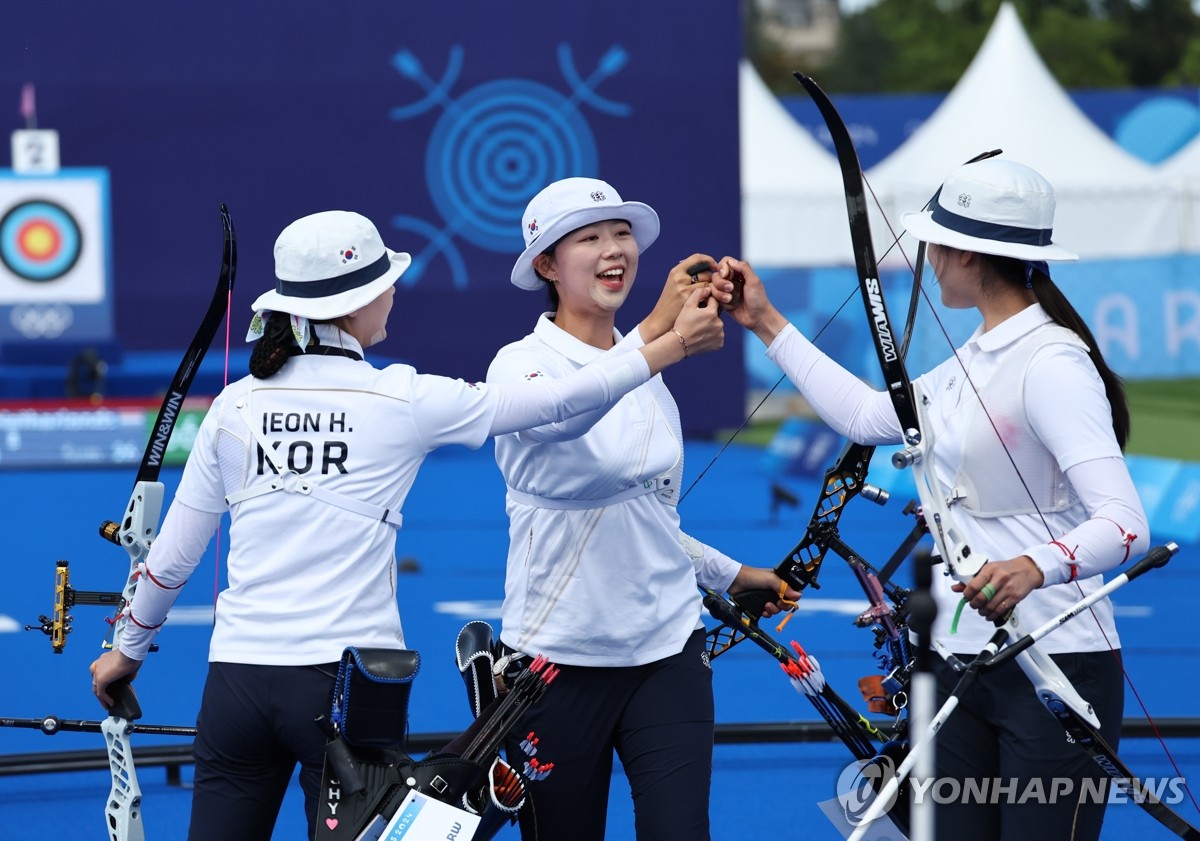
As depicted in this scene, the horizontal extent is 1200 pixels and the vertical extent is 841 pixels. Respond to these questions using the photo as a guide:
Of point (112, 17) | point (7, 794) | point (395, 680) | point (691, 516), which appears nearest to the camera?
point (395, 680)

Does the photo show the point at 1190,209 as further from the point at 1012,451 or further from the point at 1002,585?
the point at 1002,585

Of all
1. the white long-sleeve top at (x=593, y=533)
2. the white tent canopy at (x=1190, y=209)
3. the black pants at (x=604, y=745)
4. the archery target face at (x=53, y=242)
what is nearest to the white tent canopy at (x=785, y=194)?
the white tent canopy at (x=1190, y=209)

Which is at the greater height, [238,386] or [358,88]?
[358,88]

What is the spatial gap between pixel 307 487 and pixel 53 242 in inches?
442

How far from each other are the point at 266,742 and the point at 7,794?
8.46ft

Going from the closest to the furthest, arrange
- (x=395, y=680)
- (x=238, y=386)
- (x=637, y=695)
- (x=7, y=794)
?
(x=395, y=680), (x=238, y=386), (x=637, y=695), (x=7, y=794)

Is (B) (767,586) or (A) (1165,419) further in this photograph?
(A) (1165,419)

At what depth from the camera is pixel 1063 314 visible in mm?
2908

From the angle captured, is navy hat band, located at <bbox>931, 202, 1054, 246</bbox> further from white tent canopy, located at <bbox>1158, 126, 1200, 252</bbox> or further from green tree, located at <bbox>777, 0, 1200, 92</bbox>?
green tree, located at <bbox>777, 0, 1200, 92</bbox>

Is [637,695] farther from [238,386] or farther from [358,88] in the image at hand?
[358,88]

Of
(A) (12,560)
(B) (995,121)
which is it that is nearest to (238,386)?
(A) (12,560)

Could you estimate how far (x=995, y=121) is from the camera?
1694 centimetres

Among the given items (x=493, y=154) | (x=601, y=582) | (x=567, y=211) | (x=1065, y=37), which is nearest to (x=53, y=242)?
(x=493, y=154)

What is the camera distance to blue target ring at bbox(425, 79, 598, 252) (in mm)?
13406
